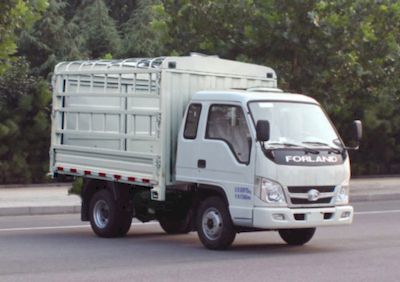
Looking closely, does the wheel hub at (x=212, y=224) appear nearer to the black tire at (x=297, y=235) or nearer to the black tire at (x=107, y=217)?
the black tire at (x=297, y=235)

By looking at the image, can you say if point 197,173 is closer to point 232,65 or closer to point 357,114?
point 232,65

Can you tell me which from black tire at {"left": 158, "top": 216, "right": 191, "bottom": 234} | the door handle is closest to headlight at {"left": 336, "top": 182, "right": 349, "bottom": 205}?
the door handle

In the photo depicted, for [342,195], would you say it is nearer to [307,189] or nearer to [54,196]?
[307,189]

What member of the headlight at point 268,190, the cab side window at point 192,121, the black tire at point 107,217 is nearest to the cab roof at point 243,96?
the cab side window at point 192,121

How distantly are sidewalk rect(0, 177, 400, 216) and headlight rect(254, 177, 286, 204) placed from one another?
804cm

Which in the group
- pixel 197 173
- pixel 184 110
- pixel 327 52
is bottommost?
pixel 197 173

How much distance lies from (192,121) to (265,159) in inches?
57.3

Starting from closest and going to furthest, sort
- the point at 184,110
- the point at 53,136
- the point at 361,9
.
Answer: the point at 184,110 → the point at 53,136 → the point at 361,9

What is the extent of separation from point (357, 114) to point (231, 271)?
17.7 meters

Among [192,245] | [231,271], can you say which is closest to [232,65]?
[192,245]

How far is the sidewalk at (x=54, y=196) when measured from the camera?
2031 centimetres

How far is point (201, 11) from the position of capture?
79.6ft

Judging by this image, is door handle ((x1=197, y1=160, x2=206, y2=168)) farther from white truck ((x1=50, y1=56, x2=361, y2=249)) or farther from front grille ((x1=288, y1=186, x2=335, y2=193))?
front grille ((x1=288, y1=186, x2=335, y2=193))

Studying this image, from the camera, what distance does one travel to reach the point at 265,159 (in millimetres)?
13312
